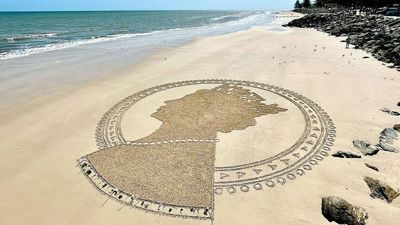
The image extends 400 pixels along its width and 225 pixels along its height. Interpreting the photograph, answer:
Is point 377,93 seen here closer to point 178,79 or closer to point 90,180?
point 178,79

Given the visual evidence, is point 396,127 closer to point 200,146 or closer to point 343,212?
point 343,212

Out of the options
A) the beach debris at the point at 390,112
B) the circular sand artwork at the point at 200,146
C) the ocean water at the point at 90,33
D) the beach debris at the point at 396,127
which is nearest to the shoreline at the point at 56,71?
the ocean water at the point at 90,33

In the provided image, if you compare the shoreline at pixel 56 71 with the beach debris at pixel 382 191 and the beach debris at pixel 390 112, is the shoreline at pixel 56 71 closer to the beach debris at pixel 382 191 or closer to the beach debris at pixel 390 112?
the beach debris at pixel 382 191

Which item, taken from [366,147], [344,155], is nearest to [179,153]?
[344,155]

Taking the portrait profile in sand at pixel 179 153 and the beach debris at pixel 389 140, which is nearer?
the portrait profile in sand at pixel 179 153

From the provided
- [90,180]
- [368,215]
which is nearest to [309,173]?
[368,215]

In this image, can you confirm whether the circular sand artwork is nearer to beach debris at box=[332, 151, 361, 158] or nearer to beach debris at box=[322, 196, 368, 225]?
beach debris at box=[332, 151, 361, 158]
